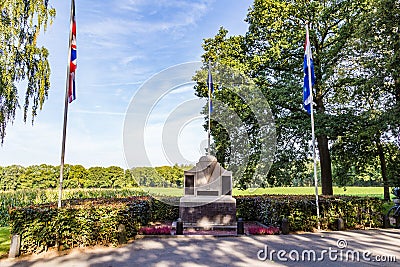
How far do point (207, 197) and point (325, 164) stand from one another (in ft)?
25.4

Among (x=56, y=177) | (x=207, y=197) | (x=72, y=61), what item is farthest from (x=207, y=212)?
(x=56, y=177)

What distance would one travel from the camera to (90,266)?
5211 millimetres

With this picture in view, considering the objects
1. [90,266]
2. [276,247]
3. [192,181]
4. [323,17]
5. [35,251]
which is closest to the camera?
[90,266]

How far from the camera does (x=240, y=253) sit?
241 inches

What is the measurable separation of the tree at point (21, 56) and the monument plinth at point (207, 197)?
25.0 feet

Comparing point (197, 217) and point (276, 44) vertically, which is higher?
point (276, 44)

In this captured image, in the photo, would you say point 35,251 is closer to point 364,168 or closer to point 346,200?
point 346,200

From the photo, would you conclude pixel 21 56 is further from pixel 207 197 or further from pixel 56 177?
pixel 56 177

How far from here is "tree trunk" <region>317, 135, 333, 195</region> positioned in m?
14.1

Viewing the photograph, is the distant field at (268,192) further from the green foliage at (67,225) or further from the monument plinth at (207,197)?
the green foliage at (67,225)

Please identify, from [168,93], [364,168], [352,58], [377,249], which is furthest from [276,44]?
[377,249]

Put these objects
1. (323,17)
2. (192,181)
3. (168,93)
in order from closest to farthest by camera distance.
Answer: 1. (192,181)
2. (168,93)
3. (323,17)

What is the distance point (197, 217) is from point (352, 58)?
12051 millimetres

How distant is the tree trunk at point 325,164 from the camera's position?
14.1 meters
